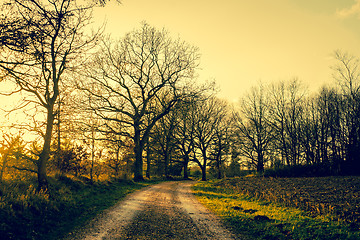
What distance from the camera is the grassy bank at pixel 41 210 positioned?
22.0ft

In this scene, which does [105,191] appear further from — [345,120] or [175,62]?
[345,120]

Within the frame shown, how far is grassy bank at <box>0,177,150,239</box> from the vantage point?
6.70 m

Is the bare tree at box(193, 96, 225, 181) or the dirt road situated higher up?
the bare tree at box(193, 96, 225, 181)

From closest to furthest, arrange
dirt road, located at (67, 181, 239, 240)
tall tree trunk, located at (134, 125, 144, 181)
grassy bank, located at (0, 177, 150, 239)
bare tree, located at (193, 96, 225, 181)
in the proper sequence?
1. dirt road, located at (67, 181, 239, 240)
2. grassy bank, located at (0, 177, 150, 239)
3. tall tree trunk, located at (134, 125, 144, 181)
4. bare tree, located at (193, 96, 225, 181)

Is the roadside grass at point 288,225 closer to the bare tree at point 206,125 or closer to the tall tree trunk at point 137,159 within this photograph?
the tall tree trunk at point 137,159

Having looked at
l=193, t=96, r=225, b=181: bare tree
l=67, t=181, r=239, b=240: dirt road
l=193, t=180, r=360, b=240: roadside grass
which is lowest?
l=67, t=181, r=239, b=240: dirt road

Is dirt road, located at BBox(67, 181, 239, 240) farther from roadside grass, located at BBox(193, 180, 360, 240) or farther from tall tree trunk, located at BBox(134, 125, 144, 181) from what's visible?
tall tree trunk, located at BBox(134, 125, 144, 181)

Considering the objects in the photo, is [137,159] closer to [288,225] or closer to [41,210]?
[41,210]

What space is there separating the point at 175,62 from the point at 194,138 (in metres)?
19.1

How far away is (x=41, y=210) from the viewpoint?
842cm

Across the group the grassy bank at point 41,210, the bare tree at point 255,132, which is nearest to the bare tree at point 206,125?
the bare tree at point 255,132

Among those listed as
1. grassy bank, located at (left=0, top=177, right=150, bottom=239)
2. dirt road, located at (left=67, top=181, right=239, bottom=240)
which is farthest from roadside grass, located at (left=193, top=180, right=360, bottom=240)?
grassy bank, located at (left=0, top=177, right=150, bottom=239)

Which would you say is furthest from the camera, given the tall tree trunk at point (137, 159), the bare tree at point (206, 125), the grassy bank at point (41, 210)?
the bare tree at point (206, 125)

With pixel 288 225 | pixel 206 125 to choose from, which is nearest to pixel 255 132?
pixel 206 125
